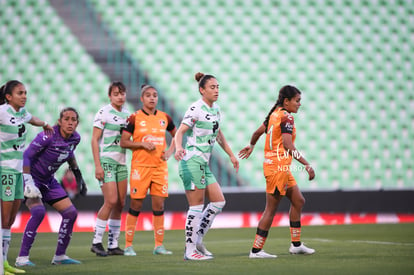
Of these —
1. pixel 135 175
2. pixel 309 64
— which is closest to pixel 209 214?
pixel 135 175

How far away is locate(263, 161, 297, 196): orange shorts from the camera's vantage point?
18.1 feet

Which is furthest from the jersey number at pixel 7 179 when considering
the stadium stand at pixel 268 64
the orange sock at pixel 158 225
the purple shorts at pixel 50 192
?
the stadium stand at pixel 268 64

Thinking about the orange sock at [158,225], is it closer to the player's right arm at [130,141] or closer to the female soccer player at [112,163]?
the female soccer player at [112,163]

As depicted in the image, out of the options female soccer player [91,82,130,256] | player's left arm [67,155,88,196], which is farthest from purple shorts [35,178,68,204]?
female soccer player [91,82,130,256]

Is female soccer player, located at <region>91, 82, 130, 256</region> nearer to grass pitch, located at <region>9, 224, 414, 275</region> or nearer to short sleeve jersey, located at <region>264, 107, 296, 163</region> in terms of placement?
grass pitch, located at <region>9, 224, 414, 275</region>

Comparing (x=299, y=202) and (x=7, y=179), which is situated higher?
(x=7, y=179)

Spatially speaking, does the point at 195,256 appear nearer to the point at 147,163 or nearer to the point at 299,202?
the point at 299,202

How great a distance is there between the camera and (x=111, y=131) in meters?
6.55

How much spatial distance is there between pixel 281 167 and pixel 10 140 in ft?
7.87

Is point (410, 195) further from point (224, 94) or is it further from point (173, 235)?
point (224, 94)

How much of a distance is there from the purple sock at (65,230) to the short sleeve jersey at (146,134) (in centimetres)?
117

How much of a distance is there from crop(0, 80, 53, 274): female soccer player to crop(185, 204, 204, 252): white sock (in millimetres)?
1483

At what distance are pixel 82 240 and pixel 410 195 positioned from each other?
6771 millimetres

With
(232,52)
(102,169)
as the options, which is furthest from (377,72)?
(102,169)
